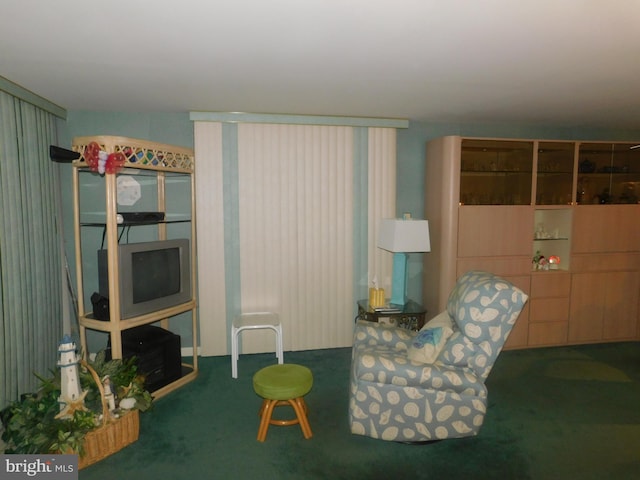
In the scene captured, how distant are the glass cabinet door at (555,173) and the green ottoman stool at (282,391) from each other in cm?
305

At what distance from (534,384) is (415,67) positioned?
8.94 ft

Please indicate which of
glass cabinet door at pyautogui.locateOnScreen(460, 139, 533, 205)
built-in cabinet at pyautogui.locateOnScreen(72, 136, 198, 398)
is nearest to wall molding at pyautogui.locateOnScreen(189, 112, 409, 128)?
built-in cabinet at pyautogui.locateOnScreen(72, 136, 198, 398)

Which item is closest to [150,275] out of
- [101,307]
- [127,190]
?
[101,307]

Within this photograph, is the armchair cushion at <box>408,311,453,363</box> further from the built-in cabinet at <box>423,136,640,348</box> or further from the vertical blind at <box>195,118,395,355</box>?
the vertical blind at <box>195,118,395,355</box>

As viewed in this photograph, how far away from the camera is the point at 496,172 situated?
4113mm

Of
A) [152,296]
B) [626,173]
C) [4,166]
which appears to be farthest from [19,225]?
[626,173]

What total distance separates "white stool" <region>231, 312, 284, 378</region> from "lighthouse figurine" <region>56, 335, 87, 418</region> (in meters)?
1.28

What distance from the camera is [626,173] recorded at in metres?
4.38

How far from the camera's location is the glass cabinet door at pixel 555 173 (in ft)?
13.7

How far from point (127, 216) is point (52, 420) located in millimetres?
1420

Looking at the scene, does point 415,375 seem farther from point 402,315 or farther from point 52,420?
point 52,420

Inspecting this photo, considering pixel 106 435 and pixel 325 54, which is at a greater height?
pixel 325 54

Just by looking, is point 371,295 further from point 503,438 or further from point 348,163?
point 503,438

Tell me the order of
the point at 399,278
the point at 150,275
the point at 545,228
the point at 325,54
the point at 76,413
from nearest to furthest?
the point at 325,54
the point at 76,413
the point at 150,275
the point at 399,278
the point at 545,228
